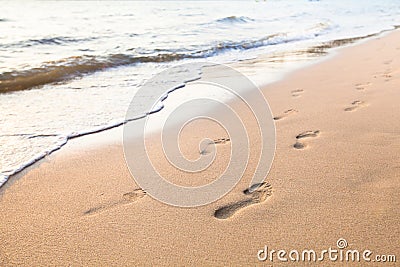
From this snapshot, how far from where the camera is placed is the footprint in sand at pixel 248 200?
167 cm

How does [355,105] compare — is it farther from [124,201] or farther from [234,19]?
[234,19]

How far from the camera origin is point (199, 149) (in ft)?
8.04

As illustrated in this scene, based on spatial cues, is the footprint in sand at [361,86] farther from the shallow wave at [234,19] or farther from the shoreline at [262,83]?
the shallow wave at [234,19]

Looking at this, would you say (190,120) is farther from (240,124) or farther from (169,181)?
(169,181)

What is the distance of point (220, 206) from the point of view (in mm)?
1739

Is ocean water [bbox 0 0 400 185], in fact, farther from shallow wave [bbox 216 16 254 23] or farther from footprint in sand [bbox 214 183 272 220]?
footprint in sand [bbox 214 183 272 220]

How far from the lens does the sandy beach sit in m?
1.43

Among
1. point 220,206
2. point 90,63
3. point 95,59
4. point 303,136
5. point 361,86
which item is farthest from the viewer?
point 95,59

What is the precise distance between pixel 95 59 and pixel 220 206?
211 inches

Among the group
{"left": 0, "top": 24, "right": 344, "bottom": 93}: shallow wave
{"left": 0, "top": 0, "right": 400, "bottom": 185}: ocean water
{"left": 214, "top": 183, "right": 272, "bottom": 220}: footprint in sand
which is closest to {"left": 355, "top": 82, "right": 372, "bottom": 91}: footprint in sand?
{"left": 0, "top": 0, "right": 400, "bottom": 185}: ocean water

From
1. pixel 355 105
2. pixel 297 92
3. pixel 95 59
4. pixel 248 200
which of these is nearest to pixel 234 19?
pixel 95 59

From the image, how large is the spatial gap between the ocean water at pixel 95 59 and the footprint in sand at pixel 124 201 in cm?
78

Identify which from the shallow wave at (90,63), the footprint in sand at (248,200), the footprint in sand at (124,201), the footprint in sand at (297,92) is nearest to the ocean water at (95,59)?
the shallow wave at (90,63)

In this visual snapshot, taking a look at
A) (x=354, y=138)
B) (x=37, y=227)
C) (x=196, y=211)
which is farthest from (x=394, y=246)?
(x=37, y=227)
